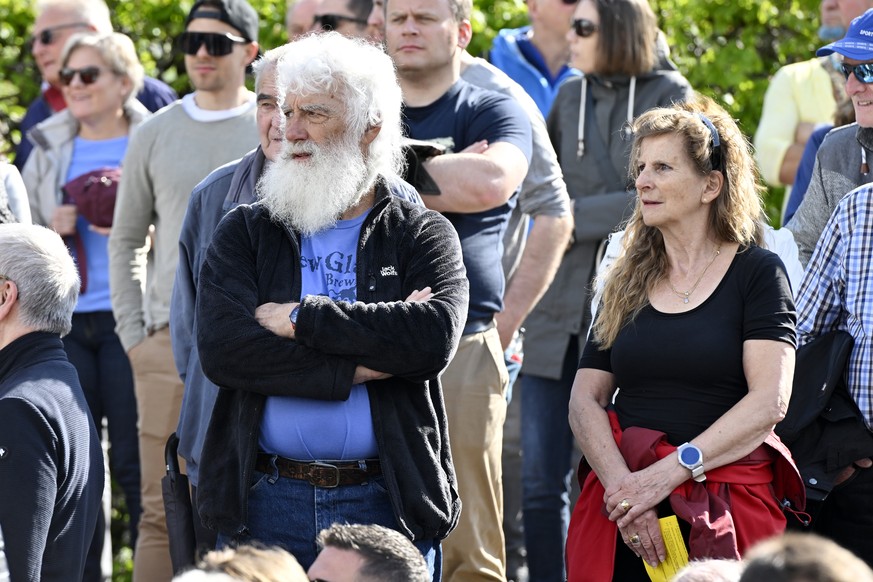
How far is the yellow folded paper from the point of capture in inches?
161

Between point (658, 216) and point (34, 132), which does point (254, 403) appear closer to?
point (658, 216)

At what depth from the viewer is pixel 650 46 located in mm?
6262

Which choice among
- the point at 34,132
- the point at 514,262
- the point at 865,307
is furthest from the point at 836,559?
the point at 34,132

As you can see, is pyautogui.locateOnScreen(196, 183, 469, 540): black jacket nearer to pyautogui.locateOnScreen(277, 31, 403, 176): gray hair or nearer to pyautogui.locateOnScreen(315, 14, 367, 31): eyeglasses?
pyautogui.locateOnScreen(277, 31, 403, 176): gray hair

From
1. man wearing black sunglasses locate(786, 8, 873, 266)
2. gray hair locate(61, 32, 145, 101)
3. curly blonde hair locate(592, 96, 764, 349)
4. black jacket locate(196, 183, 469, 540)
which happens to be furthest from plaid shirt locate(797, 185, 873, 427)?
gray hair locate(61, 32, 145, 101)

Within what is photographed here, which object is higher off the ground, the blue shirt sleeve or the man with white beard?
the blue shirt sleeve

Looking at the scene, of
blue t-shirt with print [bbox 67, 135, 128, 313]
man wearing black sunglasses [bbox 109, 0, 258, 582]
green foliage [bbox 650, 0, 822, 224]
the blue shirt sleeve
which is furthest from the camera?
green foliage [bbox 650, 0, 822, 224]

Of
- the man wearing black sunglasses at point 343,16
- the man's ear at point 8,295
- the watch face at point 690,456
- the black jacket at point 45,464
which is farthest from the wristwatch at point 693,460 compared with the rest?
the man wearing black sunglasses at point 343,16

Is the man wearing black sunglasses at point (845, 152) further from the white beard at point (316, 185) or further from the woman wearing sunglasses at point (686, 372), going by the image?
the white beard at point (316, 185)

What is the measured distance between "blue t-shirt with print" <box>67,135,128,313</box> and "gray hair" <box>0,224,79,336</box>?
7.26 feet

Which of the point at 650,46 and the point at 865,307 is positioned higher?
the point at 650,46

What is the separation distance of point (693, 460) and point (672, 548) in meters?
0.27

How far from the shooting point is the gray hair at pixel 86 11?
7488 millimetres

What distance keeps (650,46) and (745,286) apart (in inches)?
91.0
